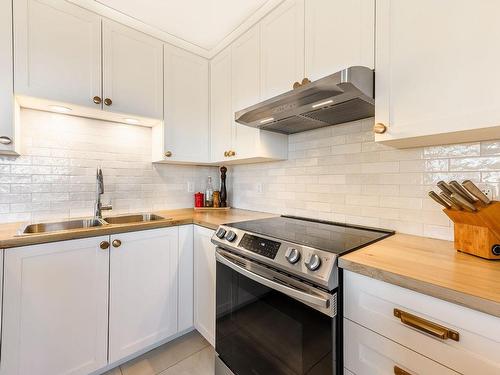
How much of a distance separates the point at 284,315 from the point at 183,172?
5.68 ft

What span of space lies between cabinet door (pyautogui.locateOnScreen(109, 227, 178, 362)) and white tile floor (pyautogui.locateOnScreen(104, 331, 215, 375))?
0.10 metres

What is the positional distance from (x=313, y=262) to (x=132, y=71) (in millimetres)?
1872

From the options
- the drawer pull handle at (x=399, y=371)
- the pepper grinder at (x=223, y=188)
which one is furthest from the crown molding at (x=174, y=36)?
the drawer pull handle at (x=399, y=371)

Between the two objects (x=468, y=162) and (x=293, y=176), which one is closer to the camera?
(x=468, y=162)

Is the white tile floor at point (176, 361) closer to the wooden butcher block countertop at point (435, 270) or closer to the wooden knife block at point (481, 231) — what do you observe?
the wooden butcher block countertop at point (435, 270)

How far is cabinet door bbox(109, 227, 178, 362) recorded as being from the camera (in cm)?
148

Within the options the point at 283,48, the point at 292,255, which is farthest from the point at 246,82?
the point at 292,255

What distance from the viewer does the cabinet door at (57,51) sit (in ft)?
4.58

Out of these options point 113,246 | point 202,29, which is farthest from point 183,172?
point 202,29

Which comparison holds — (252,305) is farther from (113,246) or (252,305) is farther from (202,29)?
(202,29)

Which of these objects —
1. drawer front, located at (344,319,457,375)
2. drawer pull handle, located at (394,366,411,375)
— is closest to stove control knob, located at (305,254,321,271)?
drawer front, located at (344,319,457,375)

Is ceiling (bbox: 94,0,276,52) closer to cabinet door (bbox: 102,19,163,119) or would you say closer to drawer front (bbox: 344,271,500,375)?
cabinet door (bbox: 102,19,163,119)

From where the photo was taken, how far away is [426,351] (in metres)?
0.69

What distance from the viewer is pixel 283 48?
60.0 inches
